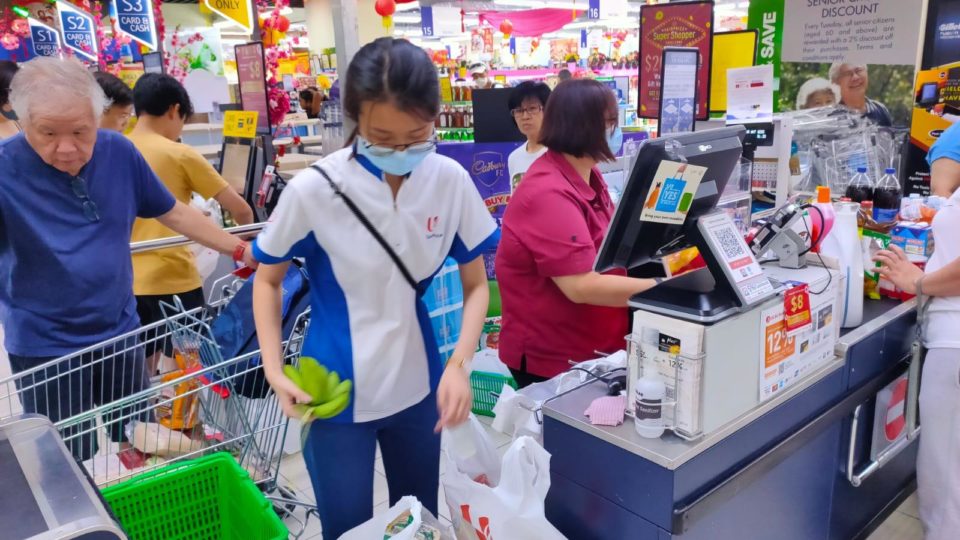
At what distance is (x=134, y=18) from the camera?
839cm

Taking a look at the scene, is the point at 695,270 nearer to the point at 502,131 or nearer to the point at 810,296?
the point at 810,296

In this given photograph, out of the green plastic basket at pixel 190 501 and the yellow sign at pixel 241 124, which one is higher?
the yellow sign at pixel 241 124

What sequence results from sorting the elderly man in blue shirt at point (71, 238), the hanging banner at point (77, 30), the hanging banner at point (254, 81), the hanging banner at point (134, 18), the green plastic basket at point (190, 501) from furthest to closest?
the hanging banner at point (77, 30)
the hanging banner at point (134, 18)
the hanging banner at point (254, 81)
the elderly man in blue shirt at point (71, 238)
the green plastic basket at point (190, 501)

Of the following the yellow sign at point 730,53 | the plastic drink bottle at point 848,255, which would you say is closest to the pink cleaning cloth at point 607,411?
the plastic drink bottle at point 848,255

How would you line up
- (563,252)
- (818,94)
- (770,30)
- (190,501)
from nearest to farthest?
(190,501) → (563,252) → (818,94) → (770,30)

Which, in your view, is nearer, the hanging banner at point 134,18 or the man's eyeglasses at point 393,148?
the man's eyeglasses at point 393,148

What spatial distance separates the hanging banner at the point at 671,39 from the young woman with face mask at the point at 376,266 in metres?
3.05

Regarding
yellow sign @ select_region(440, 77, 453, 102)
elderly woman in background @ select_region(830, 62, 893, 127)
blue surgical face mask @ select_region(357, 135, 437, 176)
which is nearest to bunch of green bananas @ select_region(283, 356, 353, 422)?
blue surgical face mask @ select_region(357, 135, 437, 176)

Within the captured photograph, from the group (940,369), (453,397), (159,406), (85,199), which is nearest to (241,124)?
(85,199)

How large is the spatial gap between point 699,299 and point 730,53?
10.4ft

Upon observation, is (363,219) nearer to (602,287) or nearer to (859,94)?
(602,287)

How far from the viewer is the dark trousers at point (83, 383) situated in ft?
7.47

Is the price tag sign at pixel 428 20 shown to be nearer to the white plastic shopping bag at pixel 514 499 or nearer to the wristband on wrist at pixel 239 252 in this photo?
the wristband on wrist at pixel 239 252

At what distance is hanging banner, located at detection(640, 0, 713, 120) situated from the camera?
13.6 ft
